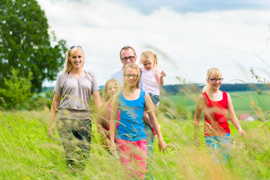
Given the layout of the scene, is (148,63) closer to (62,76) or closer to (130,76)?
(130,76)

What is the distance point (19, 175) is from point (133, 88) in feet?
5.13

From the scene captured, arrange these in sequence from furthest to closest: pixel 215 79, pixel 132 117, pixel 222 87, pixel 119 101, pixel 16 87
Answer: pixel 16 87
pixel 215 79
pixel 119 101
pixel 132 117
pixel 222 87

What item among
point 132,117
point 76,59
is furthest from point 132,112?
point 76,59

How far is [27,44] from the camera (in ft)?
94.1

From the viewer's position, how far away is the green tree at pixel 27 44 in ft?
91.9

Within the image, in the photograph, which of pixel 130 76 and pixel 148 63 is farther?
pixel 148 63

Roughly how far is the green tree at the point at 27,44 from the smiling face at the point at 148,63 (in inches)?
983

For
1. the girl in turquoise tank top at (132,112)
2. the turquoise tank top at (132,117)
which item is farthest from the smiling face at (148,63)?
the turquoise tank top at (132,117)

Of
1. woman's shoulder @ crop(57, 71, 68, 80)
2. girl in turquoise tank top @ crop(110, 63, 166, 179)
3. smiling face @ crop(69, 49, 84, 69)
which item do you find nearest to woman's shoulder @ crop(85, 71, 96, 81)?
smiling face @ crop(69, 49, 84, 69)

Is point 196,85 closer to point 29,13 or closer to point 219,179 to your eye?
point 219,179

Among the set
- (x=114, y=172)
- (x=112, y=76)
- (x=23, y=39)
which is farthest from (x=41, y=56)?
(x=114, y=172)

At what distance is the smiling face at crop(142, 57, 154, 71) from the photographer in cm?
426

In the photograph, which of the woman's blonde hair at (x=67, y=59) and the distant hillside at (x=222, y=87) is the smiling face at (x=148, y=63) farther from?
the distant hillside at (x=222, y=87)

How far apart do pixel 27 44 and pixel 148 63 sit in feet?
87.4
